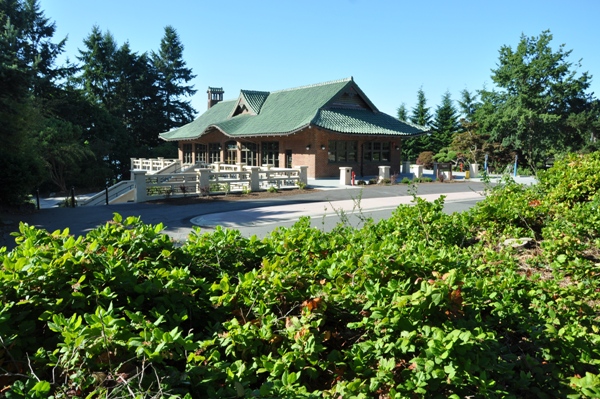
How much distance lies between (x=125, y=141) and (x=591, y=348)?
54257mm

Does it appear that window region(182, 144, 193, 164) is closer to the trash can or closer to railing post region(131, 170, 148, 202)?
the trash can

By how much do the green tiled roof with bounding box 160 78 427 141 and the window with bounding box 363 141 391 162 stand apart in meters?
1.49

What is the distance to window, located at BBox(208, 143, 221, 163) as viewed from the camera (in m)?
42.9

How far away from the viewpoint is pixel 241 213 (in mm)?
17562

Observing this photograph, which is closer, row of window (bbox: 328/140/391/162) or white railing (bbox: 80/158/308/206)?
white railing (bbox: 80/158/308/206)

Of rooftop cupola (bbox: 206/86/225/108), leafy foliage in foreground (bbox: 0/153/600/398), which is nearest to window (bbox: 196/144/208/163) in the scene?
rooftop cupola (bbox: 206/86/225/108)

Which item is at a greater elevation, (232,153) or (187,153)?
(187,153)

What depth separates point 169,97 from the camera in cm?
6644

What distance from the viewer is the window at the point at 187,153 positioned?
4778 cm

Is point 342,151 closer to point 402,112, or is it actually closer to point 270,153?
point 270,153

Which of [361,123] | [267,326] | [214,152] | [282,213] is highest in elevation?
[361,123]

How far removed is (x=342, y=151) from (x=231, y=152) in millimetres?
10651

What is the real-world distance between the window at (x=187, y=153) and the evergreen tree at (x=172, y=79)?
15.9 m

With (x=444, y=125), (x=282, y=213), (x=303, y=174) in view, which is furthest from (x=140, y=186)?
(x=444, y=125)
